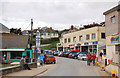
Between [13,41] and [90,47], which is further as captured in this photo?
[90,47]

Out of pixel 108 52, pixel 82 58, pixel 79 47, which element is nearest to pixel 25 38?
pixel 82 58

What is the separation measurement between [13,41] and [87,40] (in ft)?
73.7

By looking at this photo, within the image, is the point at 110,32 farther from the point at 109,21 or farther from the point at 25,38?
the point at 25,38

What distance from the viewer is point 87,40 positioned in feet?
167

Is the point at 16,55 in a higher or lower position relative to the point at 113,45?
lower

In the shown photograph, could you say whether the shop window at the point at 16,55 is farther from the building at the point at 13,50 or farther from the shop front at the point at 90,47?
the shop front at the point at 90,47

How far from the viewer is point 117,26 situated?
2969cm

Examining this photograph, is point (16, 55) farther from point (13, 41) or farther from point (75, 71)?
point (75, 71)

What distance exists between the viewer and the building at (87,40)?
45844 mm

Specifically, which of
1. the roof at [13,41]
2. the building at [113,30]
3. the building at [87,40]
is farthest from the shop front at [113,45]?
the roof at [13,41]

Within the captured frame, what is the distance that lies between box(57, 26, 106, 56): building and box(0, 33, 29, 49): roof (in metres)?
17.5

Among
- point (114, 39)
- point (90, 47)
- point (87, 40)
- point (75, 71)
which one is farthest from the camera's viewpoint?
point (87, 40)

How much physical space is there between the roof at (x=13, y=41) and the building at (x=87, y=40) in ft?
57.5

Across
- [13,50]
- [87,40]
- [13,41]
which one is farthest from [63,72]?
[87,40]
